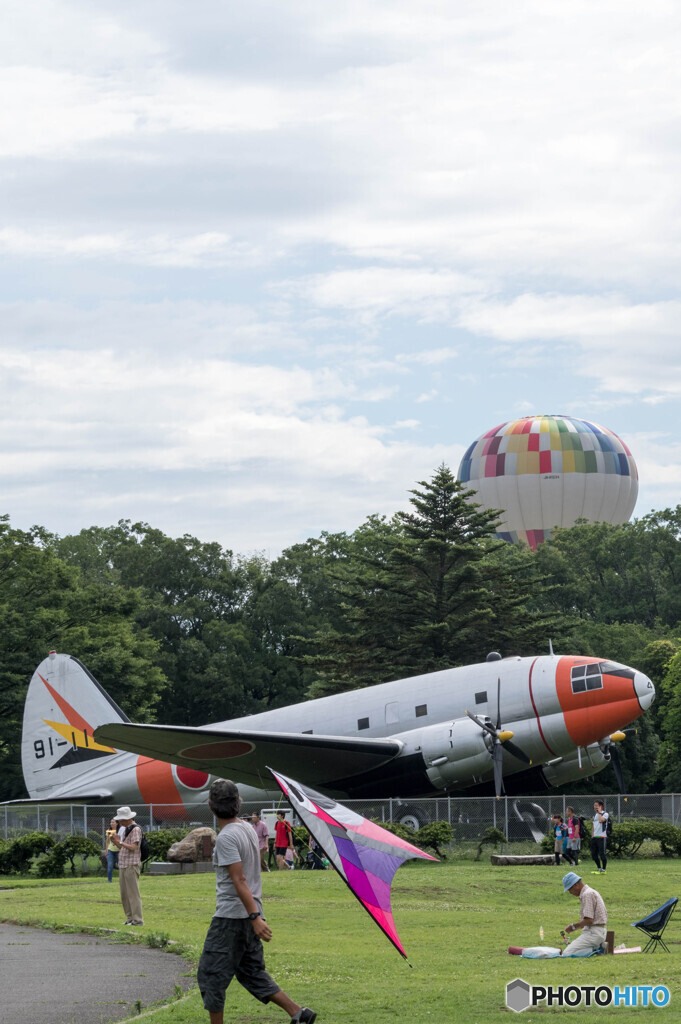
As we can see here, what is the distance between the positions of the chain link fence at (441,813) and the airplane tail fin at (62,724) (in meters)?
3.85

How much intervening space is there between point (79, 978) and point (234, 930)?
383 centimetres

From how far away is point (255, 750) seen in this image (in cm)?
3350

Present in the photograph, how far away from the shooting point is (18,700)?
55.2 m

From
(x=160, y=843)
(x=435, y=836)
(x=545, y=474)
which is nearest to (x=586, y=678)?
(x=435, y=836)

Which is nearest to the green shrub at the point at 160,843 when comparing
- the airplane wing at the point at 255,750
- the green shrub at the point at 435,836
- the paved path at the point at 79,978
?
the airplane wing at the point at 255,750

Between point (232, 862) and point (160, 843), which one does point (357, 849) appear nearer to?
point (232, 862)

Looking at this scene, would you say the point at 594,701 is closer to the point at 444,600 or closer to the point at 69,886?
the point at 69,886

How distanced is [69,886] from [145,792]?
44.3 ft

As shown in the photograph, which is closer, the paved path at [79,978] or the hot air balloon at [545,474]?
the paved path at [79,978]

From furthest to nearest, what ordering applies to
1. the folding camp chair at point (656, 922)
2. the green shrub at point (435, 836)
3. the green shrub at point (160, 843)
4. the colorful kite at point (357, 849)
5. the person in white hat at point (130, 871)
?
1. the green shrub at point (435, 836)
2. the green shrub at point (160, 843)
3. the person in white hat at point (130, 871)
4. the folding camp chair at point (656, 922)
5. the colorful kite at point (357, 849)

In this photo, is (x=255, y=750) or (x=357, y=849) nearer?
(x=357, y=849)

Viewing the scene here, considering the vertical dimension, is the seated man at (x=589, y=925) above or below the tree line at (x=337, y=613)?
below

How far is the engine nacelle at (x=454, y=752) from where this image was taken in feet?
107

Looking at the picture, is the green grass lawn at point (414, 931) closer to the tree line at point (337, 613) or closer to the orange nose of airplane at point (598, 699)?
the orange nose of airplane at point (598, 699)
